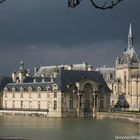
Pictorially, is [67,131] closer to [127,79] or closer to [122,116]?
[122,116]

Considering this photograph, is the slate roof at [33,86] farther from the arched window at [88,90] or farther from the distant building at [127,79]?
the distant building at [127,79]

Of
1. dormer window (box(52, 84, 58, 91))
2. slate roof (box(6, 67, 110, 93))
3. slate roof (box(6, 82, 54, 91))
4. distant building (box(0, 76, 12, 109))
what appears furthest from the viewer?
distant building (box(0, 76, 12, 109))

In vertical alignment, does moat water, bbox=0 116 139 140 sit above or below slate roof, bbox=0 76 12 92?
below

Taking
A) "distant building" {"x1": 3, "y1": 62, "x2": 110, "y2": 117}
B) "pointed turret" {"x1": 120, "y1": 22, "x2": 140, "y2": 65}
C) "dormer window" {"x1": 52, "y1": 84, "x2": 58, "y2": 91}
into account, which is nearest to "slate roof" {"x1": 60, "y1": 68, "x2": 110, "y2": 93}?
"distant building" {"x1": 3, "y1": 62, "x2": 110, "y2": 117}

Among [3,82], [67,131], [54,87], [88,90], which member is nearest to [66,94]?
[54,87]

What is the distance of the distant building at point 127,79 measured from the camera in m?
83.2

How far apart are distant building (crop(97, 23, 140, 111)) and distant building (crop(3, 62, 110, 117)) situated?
14452mm

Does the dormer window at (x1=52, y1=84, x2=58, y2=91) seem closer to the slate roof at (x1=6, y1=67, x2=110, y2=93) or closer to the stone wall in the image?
the slate roof at (x1=6, y1=67, x2=110, y2=93)

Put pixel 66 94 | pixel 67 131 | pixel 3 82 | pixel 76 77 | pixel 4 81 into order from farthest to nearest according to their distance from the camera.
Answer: pixel 4 81 → pixel 3 82 → pixel 76 77 → pixel 66 94 → pixel 67 131

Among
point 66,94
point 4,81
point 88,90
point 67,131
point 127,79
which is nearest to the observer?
point 67,131

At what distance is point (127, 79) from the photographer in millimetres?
85938

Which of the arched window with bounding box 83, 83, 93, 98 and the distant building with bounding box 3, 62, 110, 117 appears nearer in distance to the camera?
the distant building with bounding box 3, 62, 110, 117

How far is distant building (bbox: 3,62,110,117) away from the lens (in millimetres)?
65188

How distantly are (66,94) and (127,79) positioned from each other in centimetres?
2325
